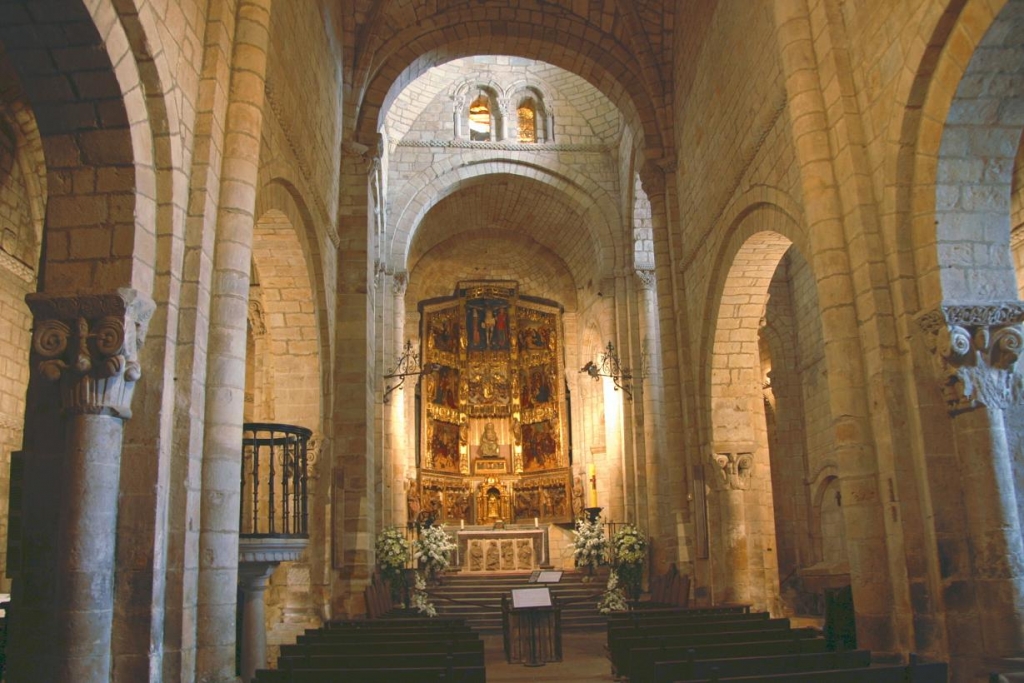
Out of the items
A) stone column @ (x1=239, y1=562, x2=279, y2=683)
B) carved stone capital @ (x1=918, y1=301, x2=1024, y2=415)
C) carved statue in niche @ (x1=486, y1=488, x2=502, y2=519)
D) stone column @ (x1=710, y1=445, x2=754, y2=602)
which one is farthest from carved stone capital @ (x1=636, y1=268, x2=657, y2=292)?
stone column @ (x1=239, y1=562, x2=279, y2=683)

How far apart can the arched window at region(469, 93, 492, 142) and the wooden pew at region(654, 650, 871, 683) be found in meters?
18.8

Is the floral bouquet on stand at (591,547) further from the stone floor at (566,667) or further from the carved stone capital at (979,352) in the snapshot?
the carved stone capital at (979,352)

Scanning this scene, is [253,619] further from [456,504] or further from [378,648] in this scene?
[456,504]

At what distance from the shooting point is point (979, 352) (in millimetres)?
7254

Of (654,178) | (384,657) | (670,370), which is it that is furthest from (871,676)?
(654,178)

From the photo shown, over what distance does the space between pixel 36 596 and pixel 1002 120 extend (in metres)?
8.31

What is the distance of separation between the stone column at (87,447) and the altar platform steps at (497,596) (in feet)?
38.9

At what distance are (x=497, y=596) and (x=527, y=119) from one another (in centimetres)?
1246

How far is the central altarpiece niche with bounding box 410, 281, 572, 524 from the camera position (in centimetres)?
2525

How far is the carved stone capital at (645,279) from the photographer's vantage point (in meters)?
20.8

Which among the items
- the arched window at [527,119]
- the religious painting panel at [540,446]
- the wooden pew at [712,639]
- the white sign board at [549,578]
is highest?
the arched window at [527,119]

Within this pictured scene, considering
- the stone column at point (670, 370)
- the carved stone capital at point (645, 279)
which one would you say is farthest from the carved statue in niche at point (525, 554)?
the carved stone capital at point (645, 279)

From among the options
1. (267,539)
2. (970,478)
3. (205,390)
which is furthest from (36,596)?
(970,478)

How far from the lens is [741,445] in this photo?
43.4ft
